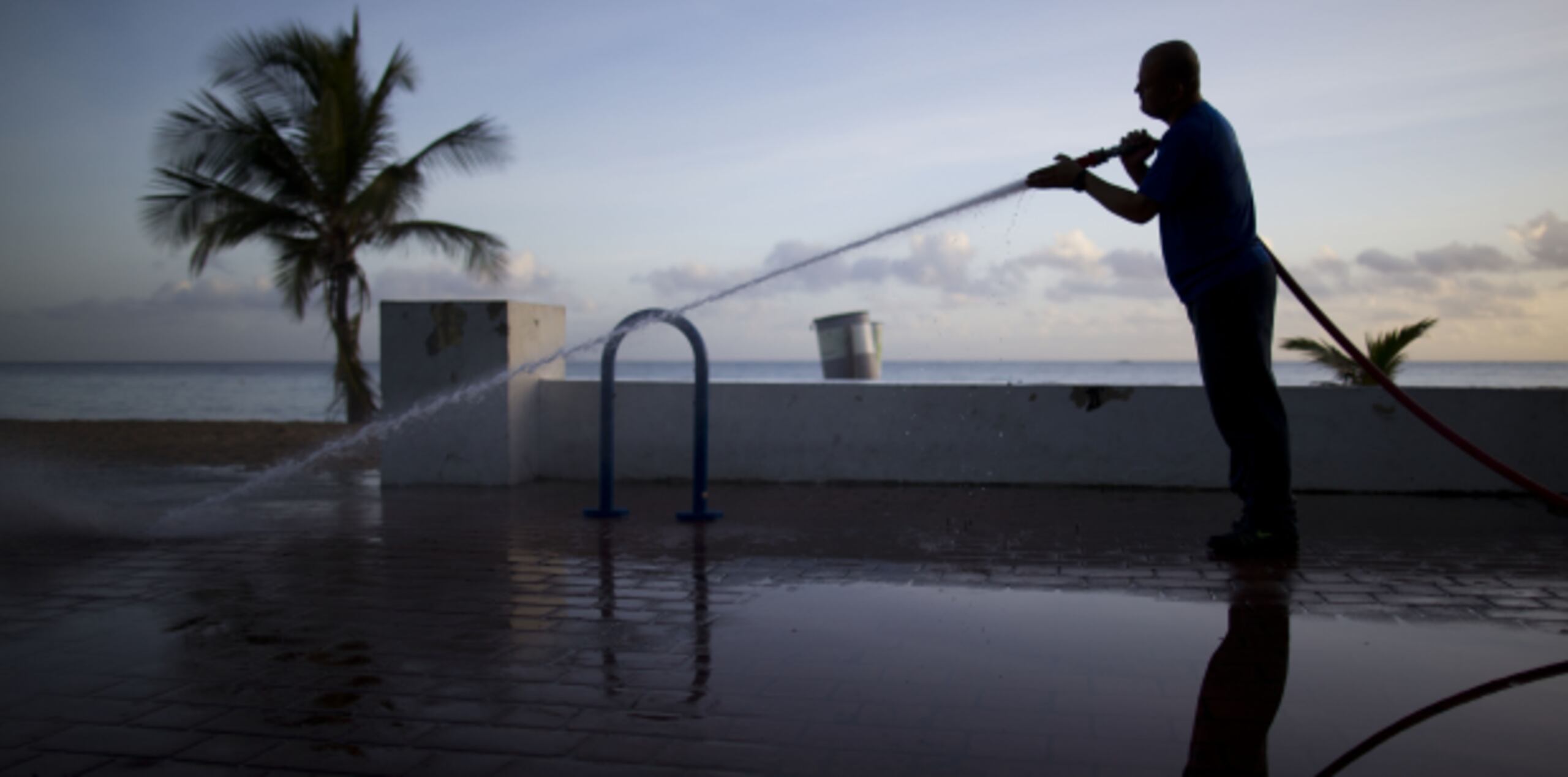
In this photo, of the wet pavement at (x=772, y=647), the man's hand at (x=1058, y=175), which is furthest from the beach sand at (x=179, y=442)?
the man's hand at (x=1058, y=175)

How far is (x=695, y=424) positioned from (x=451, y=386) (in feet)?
7.17

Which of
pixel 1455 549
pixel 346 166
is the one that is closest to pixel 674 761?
pixel 1455 549

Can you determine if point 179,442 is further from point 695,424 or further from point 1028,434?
point 1028,434

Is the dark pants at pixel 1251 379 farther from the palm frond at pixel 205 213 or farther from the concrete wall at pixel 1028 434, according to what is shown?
the palm frond at pixel 205 213

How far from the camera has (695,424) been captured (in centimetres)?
639

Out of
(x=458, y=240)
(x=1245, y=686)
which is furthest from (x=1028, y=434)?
(x=458, y=240)

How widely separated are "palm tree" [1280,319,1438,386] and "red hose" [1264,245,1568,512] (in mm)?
5193

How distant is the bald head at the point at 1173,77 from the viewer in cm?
492

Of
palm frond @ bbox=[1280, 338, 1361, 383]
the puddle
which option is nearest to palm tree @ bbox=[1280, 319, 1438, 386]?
palm frond @ bbox=[1280, 338, 1361, 383]

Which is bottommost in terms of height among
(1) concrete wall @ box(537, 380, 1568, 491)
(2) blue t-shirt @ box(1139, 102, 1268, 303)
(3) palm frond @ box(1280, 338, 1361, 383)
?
(1) concrete wall @ box(537, 380, 1568, 491)

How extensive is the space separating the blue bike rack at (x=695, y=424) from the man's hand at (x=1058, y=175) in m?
2.22

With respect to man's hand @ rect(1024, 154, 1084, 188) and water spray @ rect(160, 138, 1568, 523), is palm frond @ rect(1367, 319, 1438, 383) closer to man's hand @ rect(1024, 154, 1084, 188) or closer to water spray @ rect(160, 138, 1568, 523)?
water spray @ rect(160, 138, 1568, 523)

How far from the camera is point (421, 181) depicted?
17.9 meters

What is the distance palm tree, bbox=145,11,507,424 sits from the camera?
16906mm
